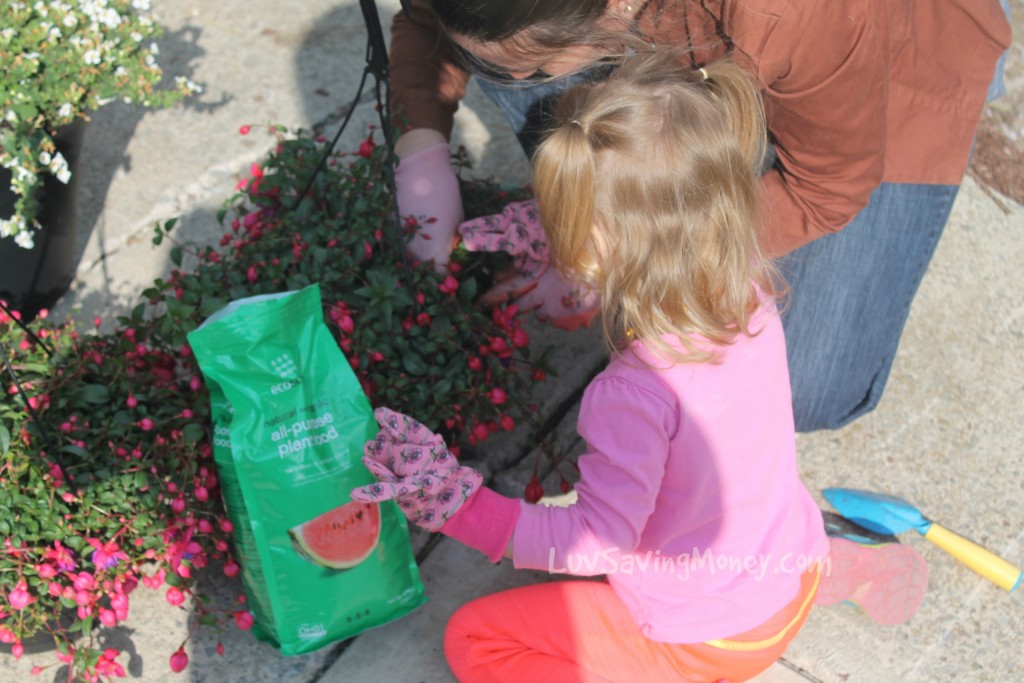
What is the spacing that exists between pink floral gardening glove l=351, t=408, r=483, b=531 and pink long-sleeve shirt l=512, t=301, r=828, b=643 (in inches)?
5.0

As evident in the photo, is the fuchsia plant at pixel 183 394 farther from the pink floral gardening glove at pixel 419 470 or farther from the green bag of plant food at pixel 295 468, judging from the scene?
the pink floral gardening glove at pixel 419 470

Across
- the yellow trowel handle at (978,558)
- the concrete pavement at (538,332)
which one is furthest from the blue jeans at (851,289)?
the yellow trowel handle at (978,558)

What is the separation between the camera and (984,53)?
197 cm

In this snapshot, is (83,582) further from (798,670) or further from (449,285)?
(798,670)

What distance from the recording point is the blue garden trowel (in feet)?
6.77

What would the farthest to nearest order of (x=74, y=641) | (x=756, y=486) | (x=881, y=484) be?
1. (x=881, y=484)
2. (x=74, y=641)
3. (x=756, y=486)

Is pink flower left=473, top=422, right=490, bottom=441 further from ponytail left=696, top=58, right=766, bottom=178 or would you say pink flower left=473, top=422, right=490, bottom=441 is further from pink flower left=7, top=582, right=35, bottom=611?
pink flower left=7, top=582, right=35, bottom=611

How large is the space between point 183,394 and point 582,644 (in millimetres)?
924

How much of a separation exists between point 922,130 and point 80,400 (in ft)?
5.86

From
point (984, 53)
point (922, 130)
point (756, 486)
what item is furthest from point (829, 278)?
point (756, 486)

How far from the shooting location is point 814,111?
68.7 inches

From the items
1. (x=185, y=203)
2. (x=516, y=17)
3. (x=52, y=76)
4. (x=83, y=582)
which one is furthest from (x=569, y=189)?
(x=185, y=203)

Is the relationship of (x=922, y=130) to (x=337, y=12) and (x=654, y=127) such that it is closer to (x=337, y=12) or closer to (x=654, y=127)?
(x=654, y=127)

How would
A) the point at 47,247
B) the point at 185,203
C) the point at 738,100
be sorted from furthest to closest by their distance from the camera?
1. the point at 185,203
2. the point at 47,247
3. the point at 738,100
